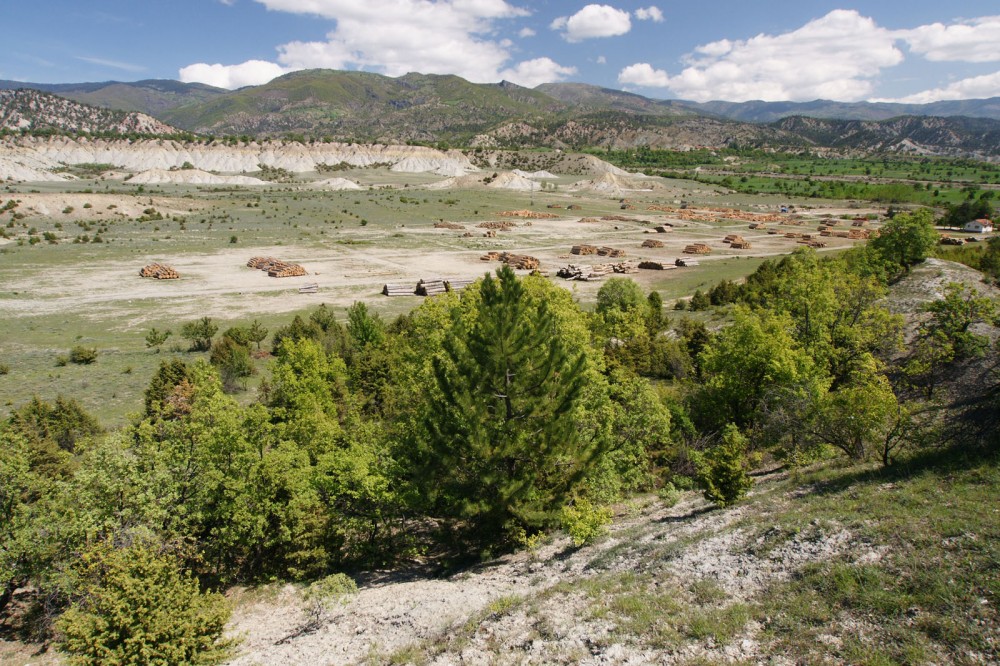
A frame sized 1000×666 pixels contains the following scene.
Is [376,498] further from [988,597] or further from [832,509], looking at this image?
[988,597]

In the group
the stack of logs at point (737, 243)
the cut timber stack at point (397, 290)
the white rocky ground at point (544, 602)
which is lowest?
the white rocky ground at point (544, 602)

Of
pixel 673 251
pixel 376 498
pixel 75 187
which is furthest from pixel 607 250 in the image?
pixel 75 187


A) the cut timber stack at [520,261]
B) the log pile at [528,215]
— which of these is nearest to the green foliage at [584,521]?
the cut timber stack at [520,261]

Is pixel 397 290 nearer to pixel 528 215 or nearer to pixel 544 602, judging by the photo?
pixel 544 602

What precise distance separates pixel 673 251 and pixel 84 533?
8192 cm

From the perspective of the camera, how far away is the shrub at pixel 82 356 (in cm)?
3575

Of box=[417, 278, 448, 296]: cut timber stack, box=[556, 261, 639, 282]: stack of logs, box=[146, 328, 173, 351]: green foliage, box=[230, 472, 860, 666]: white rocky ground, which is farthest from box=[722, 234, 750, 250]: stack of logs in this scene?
box=[146, 328, 173, 351]: green foliage

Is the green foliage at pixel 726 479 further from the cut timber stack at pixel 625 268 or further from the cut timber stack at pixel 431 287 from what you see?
the cut timber stack at pixel 625 268

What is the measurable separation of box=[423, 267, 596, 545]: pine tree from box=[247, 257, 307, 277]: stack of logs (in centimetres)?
5161

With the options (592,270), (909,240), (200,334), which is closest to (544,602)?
(200,334)

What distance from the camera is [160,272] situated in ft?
199

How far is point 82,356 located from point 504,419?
33.6 m

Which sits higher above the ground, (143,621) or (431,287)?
(431,287)

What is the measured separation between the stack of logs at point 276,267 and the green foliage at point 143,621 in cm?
5377
